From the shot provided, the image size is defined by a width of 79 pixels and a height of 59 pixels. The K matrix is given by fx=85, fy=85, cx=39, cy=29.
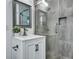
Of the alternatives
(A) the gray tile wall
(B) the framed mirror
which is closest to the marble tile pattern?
(A) the gray tile wall

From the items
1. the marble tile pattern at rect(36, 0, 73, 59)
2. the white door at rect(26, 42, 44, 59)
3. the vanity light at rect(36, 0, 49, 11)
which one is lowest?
the white door at rect(26, 42, 44, 59)

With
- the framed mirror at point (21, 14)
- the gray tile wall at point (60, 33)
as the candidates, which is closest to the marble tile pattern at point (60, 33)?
the gray tile wall at point (60, 33)

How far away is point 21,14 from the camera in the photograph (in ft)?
3.21

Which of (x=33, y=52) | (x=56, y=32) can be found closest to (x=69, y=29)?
(x=56, y=32)

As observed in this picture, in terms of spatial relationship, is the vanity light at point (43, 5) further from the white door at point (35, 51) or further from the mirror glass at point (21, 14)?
the white door at point (35, 51)

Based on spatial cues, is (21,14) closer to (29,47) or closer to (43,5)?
(43,5)

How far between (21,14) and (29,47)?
→ 1.26 feet

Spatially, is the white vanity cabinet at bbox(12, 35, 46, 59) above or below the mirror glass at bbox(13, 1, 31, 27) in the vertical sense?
below

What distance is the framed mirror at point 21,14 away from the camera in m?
0.96

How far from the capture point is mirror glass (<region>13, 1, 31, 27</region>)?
0.96 metres

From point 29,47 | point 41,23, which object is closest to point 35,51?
point 29,47

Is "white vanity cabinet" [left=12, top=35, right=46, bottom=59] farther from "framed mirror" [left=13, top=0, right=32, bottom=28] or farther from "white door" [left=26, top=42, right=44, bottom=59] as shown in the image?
"framed mirror" [left=13, top=0, right=32, bottom=28]

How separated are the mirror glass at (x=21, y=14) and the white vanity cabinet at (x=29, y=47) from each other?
0.55 feet

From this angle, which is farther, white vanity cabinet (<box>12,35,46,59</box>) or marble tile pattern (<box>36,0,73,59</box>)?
white vanity cabinet (<box>12,35,46,59</box>)
